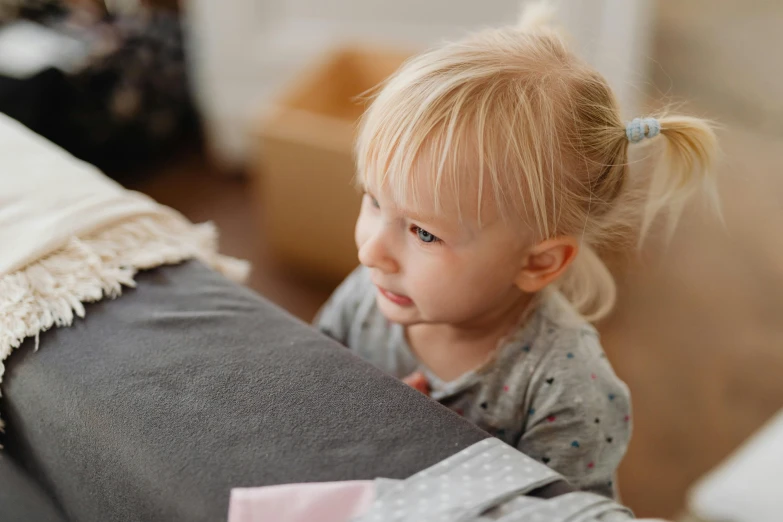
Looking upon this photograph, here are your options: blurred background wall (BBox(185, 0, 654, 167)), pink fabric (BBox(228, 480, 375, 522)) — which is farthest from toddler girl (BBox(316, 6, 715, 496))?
blurred background wall (BBox(185, 0, 654, 167))

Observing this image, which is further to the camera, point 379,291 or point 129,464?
point 379,291

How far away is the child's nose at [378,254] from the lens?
0.71 meters

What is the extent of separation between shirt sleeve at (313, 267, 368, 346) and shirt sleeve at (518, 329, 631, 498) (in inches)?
10.5

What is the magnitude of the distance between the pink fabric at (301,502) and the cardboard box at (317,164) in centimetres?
103

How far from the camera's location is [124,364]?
0.63m

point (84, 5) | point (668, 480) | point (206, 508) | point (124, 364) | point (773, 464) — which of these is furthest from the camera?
point (84, 5)

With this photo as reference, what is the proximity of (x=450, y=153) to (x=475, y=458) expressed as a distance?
0.84ft

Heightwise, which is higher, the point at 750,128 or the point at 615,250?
the point at 615,250

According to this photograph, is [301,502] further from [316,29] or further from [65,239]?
[316,29]

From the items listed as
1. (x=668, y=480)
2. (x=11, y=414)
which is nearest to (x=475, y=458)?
(x=11, y=414)

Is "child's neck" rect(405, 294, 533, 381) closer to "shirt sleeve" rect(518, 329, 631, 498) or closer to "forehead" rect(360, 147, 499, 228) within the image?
"shirt sleeve" rect(518, 329, 631, 498)

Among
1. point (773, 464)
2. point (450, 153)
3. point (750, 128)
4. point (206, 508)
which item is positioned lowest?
point (773, 464)

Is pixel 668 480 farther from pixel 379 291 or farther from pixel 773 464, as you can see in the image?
pixel 379 291

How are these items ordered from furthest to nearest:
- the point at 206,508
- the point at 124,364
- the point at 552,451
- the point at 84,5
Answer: the point at 84,5 < the point at 552,451 < the point at 124,364 < the point at 206,508
